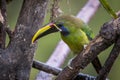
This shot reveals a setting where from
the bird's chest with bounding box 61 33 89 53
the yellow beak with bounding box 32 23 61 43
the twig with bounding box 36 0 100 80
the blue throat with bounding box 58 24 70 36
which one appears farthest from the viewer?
the twig with bounding box 36 0 100 80

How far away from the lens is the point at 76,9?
10.9ft

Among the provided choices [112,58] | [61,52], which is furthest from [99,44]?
[61,52]

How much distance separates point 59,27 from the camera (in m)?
1.28

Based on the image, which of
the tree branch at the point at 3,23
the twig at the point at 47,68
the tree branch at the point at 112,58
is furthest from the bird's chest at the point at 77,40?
the tree branch at the point at 112,58

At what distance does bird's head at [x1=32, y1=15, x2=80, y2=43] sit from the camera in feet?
3.94

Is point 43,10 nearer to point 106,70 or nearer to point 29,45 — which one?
point 29,45

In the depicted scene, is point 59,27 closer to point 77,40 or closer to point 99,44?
point 77,40

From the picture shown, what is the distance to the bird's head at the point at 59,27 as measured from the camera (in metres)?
1.20

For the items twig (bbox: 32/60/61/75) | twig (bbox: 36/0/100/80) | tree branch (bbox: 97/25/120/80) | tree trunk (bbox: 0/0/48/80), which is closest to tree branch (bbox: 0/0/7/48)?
tree trunk (bbox: 0/0/48/80)

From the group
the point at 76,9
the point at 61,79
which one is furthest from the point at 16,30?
the point at 76,9

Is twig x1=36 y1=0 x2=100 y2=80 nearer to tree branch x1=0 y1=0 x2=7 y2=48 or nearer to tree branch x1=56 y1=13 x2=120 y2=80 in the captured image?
tree branch x1=0 y1=0 x2=7 y2=48

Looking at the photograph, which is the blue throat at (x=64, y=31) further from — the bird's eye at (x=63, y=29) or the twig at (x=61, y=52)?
the twig at (x=61, y=52)

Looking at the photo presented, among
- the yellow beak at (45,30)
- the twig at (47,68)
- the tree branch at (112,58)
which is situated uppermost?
the yellow beak at (45,30)

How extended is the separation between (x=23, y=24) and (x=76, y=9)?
2.03 metres
